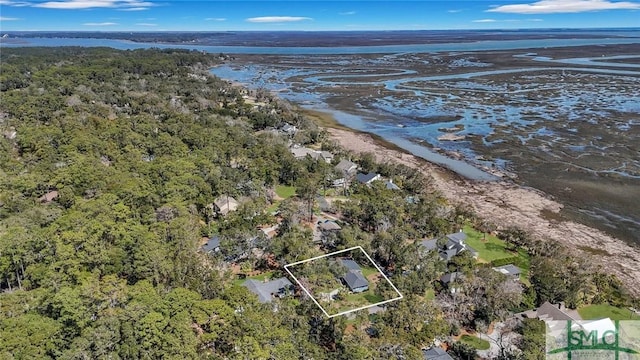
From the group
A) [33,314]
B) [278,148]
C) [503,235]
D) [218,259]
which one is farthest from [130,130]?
[503,235]

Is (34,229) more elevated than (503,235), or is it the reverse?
(34,229)

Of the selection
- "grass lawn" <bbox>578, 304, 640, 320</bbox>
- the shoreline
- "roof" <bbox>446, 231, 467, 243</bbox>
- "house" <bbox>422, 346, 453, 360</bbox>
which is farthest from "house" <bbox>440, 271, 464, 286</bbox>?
the shoreline

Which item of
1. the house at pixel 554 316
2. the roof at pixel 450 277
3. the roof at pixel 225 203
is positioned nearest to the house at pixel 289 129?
the roof at pixel 225 203

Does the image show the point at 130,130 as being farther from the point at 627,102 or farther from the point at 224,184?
the point at 627,102

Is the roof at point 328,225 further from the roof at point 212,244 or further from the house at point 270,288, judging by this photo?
the roof at point 212,244

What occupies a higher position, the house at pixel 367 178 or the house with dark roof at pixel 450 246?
the house at pixel 367 178

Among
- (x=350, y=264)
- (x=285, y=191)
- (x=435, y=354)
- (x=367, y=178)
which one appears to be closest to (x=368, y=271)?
(x=350, y=264)

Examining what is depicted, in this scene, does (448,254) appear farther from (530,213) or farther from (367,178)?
(367,178)

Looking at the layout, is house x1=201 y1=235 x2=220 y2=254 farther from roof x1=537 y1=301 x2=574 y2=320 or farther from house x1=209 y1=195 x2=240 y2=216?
roof x1=537 y1=301 x2=574 y2=320
